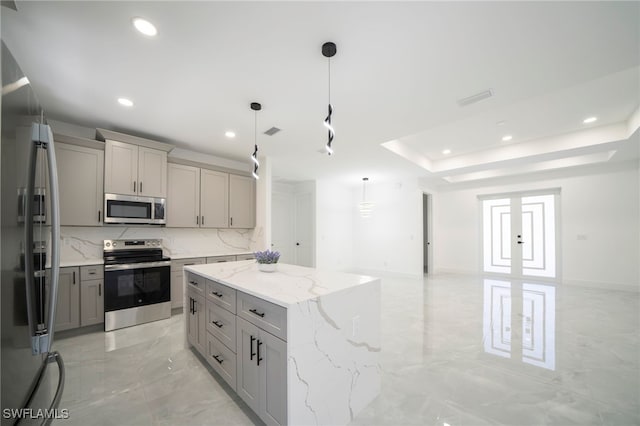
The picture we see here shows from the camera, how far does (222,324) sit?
2.01m

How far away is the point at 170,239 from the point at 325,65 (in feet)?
12.1

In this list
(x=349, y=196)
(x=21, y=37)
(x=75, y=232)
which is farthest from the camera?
(x=349, y=196)

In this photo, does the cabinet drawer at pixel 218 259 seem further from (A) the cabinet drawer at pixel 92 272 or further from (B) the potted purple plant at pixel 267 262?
(B) the potted purple plant at pixel 267 262

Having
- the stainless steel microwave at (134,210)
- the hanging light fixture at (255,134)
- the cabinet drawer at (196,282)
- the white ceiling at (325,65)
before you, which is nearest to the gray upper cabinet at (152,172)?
the stainless steel microwave at (134,210)

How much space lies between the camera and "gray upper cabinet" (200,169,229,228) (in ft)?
13.9

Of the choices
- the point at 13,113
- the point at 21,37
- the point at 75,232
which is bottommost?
the point at 75,232

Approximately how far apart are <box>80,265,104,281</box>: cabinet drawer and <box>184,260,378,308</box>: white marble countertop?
1525 millimetres

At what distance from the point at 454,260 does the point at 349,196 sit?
365cm

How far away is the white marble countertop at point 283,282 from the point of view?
5.01ft

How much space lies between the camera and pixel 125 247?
11.8 ft

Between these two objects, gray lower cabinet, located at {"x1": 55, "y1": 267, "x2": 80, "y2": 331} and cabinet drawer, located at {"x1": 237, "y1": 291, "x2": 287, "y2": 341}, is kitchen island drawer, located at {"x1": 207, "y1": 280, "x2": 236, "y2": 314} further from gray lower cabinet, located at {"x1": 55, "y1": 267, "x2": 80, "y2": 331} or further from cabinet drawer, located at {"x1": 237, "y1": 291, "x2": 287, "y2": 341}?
gray lower cabinet, located at {"x1": 55, "y1": 267, "x2": 80, "y2": 331}

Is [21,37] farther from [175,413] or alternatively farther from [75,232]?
[175,413]

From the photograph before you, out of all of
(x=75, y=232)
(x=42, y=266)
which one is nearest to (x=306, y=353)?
(x=42, y=266)

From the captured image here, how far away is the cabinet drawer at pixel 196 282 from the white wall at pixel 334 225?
13.7ft
